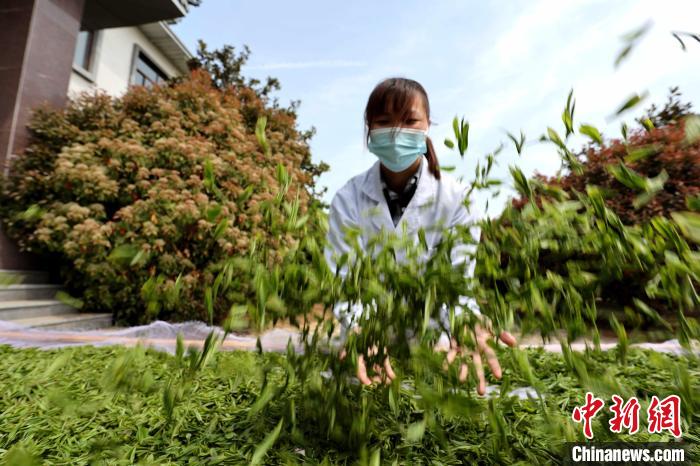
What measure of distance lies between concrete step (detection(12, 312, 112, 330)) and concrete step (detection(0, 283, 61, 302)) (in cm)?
52

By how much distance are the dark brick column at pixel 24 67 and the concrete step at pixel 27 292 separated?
479 mm

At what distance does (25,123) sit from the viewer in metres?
5.49

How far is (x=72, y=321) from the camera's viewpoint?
4.59 m

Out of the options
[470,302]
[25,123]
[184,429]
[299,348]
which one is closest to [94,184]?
[25,123]

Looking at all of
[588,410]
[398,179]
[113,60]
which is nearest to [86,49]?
[113,60]

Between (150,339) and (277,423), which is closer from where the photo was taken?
(277,423)

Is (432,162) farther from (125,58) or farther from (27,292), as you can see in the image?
(125,58)

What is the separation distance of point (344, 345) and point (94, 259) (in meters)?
4.86

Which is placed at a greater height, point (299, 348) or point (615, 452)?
point (299, 348)

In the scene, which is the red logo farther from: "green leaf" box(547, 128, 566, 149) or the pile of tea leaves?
"green leaf" box(547, 128, 566, 149)

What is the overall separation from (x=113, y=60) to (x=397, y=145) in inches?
421

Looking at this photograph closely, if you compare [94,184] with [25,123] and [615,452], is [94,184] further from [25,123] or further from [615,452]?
[615,452]

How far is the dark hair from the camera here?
1.69 m

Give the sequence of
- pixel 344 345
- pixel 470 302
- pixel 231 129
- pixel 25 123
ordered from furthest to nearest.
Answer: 1. pixel 231 129
2. pixel 25 123
3. pixel 470 302
4. pixel 344 345
